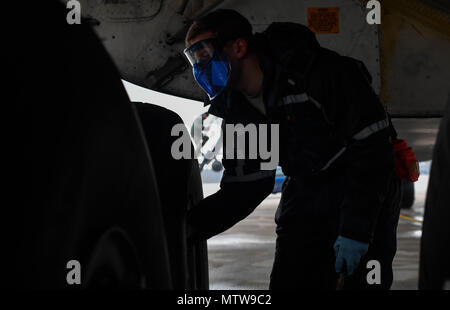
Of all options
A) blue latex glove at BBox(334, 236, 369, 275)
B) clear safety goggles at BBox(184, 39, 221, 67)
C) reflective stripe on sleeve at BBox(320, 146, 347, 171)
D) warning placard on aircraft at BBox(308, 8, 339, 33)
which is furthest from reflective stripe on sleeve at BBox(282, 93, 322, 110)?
warning placard on aircraft at BBox(308, 8, 339, 33)

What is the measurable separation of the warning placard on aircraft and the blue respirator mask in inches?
52.1

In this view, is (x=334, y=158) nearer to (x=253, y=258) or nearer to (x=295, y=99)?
(x=295, y=99)

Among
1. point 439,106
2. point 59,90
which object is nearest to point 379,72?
point 439,106

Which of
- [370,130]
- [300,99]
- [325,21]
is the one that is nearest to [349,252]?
[370,130]

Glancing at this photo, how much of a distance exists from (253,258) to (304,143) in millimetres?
2587

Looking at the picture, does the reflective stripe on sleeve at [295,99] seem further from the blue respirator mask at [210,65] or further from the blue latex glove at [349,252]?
the blue latex glove at [349,252]

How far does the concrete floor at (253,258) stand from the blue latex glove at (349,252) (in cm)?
164

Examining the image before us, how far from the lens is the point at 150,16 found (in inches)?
115

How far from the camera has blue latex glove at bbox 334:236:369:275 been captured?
4.49ft

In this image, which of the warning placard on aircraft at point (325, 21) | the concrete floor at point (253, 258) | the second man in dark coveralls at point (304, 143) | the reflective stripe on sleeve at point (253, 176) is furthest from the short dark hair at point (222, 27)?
the concrete floor at point (253, 258)

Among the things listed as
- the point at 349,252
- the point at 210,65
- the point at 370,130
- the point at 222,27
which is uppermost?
the point at 222,27

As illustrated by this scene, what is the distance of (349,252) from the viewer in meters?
1.37
